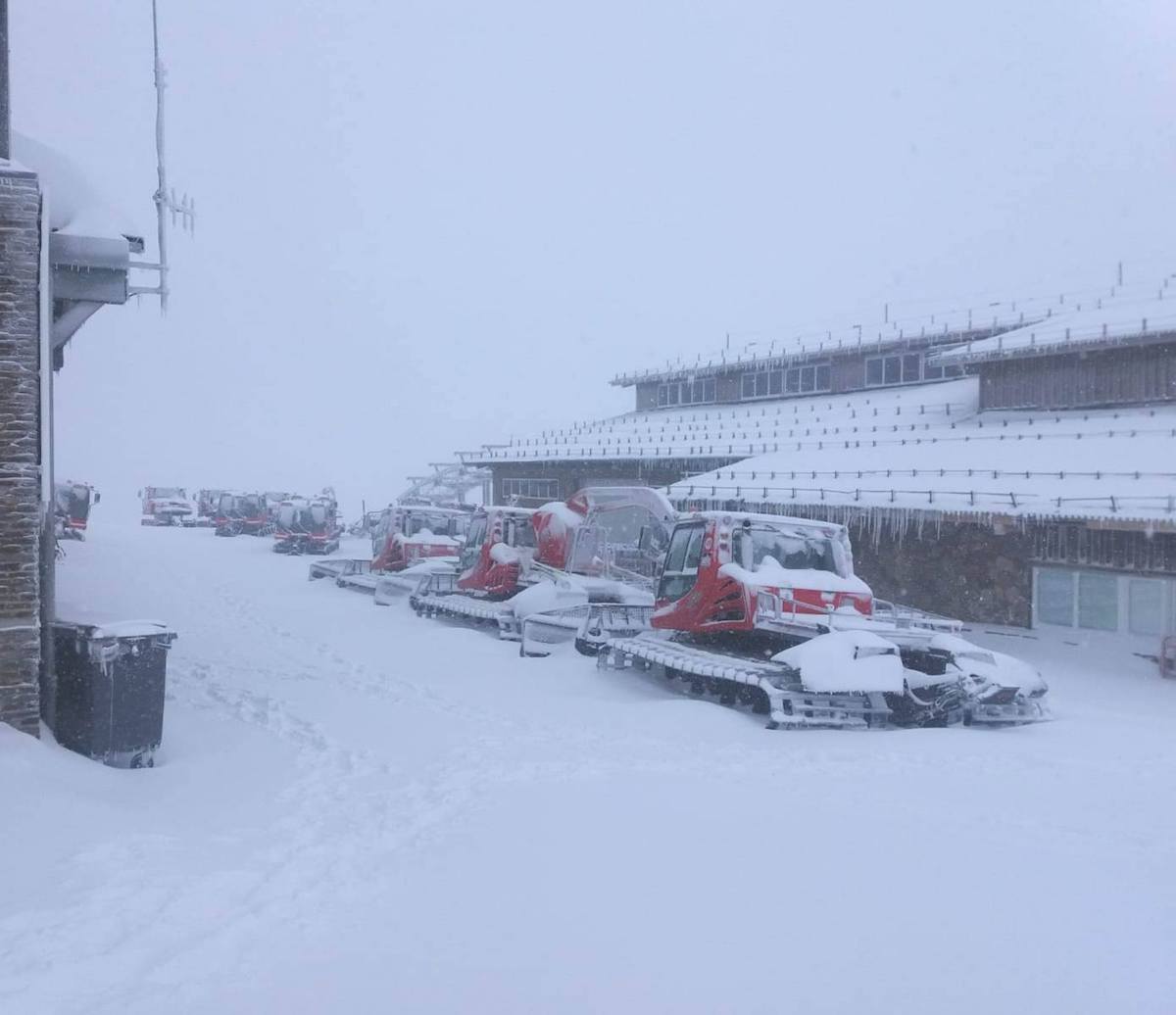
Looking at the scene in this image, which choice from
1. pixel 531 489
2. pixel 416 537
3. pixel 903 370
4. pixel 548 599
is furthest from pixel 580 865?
pixel 531 489

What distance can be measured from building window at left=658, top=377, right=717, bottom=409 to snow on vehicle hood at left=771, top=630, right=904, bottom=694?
938 inches

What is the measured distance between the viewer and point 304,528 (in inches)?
1500

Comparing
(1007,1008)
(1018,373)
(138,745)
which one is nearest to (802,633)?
(138,745)

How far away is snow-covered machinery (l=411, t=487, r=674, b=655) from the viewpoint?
15.5m

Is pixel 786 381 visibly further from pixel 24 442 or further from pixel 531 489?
A: pixel 24 442

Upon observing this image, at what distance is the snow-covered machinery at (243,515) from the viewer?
5017cm

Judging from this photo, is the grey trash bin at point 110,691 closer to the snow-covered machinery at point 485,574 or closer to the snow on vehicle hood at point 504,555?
the snow-covered machinery at point 485,574

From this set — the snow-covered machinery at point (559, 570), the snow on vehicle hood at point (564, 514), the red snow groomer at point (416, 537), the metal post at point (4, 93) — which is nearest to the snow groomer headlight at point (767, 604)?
the snow-covered machinery at point (559, 570)

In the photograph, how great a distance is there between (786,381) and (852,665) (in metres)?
22.0

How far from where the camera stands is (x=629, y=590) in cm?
1658

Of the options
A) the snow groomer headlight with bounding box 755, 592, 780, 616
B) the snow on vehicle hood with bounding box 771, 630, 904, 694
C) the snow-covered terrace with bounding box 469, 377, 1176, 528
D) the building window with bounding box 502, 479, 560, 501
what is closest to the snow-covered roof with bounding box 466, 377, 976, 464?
the snow-covered terrace with bounding box 469, 377, 1176, 528

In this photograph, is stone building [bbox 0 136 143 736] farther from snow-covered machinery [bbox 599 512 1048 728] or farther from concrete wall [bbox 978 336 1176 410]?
concrete wall [bbox 978 336 1176 410]

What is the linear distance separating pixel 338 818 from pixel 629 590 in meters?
10.2

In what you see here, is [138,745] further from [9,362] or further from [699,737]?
[699,737]
